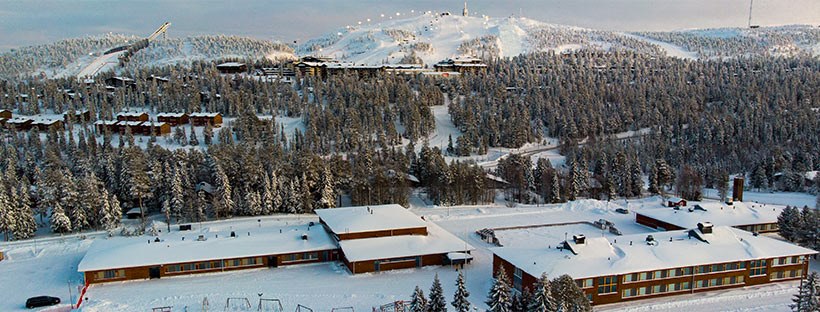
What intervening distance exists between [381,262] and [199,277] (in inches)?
402

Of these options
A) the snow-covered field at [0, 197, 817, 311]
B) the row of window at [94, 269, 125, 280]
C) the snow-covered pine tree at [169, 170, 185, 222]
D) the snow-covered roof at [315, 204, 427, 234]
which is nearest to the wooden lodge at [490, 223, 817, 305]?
the snow-covered field at [0, 197, 817, 311]

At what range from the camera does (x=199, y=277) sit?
108 feet

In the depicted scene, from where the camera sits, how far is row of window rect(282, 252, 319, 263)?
34906mm

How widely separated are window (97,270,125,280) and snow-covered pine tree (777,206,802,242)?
131 ft

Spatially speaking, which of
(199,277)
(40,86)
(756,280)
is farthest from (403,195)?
(40,86)

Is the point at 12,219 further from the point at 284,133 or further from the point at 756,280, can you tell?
the point at 756,280

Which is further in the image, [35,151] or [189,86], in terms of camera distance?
[189,86]

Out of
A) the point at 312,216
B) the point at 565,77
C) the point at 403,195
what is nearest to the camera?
the point at 312,216

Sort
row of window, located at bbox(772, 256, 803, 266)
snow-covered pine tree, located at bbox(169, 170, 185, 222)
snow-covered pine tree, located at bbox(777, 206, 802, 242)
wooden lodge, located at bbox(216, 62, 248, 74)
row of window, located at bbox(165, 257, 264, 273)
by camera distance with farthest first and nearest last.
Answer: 1. wooden lodge, located at bbox(216, 62, 248, 74)
2. snow-covered pine tree, located at bbox(169, 170, 185, 222)
3. snow-covered pine tree, located at bbox(777, 206, 802, 242)
4. row of window, located at bbox(165, 257, 264, 273)
5. row of window, located at bbox(772, 256, 803, 266)

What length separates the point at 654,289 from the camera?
29.3m

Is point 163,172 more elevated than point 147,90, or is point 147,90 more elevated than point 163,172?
point 147,90

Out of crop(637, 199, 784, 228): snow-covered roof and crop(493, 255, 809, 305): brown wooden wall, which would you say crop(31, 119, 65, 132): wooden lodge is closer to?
crop(493, 255, 809, 305): brown wooden wall

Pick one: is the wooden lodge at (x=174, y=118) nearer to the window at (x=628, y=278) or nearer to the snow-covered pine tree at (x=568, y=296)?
the window at (x=628, y=278)

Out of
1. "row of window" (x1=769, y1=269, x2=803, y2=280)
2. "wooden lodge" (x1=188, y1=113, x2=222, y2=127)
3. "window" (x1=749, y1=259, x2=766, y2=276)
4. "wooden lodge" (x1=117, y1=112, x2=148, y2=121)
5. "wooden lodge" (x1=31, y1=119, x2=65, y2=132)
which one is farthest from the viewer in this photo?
"wooden lodge" (x1=188, y1=113, x2=222, y2=127)
